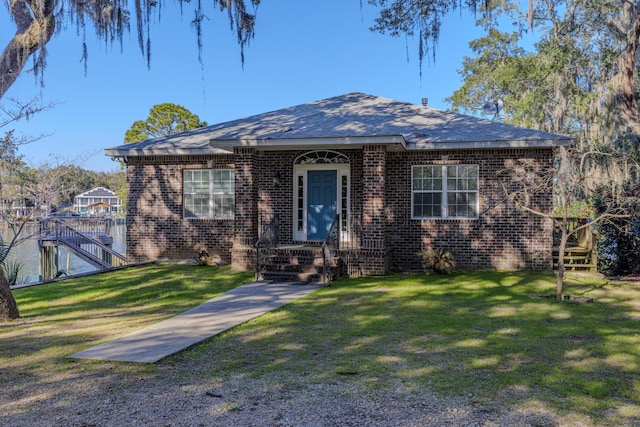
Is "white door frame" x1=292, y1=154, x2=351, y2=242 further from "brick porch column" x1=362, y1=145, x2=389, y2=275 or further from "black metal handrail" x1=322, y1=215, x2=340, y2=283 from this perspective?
"brick porch column" x1=362, y1=145, x2=389, y2=275

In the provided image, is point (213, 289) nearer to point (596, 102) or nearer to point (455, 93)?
point (596, 102)

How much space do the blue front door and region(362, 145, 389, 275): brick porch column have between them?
166 cm

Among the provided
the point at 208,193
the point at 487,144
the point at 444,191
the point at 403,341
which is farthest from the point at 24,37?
the point at 487,144

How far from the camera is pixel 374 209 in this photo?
37.2 ft

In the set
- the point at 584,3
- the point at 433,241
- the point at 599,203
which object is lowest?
the point at 433,241

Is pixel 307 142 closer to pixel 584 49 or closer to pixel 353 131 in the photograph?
pixel 353 131

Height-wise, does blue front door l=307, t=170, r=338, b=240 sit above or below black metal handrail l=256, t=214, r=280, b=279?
above

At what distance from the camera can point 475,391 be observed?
4.19 metres

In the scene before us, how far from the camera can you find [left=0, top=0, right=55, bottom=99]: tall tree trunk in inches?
351

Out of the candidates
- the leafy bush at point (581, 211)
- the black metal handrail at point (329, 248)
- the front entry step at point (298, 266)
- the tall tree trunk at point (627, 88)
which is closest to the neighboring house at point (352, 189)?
the black metal handrail at point (329, 248)

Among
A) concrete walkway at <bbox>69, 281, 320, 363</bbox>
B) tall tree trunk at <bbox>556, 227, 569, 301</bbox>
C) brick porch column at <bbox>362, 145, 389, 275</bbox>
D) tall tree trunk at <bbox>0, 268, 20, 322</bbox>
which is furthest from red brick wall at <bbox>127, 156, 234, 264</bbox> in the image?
tall tree trunk at <bbox>556, 227, 569, 301</bbox>

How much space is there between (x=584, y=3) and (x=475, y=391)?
18940mm

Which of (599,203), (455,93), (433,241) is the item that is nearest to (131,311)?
(433,241)

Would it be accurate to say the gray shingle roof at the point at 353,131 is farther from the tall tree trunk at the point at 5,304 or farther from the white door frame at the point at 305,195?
the tall tree trunk at the point at 5,304
